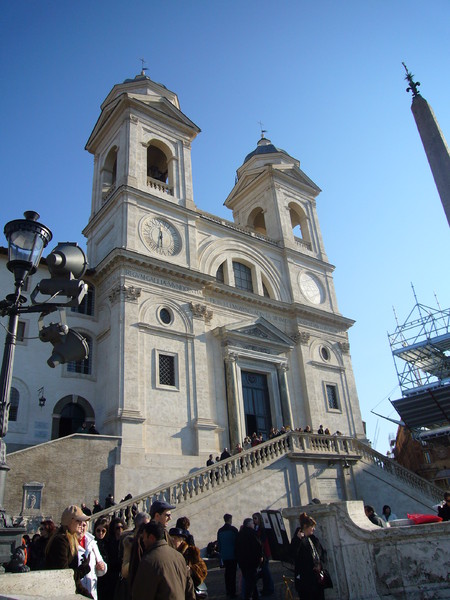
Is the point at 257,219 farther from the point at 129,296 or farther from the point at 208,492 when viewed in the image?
the point at 208,492

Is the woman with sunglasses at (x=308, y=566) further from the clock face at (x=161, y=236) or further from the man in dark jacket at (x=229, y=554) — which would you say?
the clock face at (x=161, y=236)

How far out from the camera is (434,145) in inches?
456

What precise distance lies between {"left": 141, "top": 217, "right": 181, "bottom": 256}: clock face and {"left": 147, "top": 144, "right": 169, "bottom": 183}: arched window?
539cm

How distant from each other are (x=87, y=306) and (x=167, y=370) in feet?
16.0

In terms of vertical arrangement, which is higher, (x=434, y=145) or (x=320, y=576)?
(x=434, y=145)

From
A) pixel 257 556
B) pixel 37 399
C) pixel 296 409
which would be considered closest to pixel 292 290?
pixel 296 409

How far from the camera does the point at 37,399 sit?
1875 centimetres

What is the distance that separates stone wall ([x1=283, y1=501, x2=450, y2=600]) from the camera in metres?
6.21

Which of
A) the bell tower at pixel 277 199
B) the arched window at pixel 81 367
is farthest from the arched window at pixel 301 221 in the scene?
the arched window at pixel 81 367

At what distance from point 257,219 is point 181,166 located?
8771 millimetres

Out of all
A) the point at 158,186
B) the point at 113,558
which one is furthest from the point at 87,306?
the point at 113,558

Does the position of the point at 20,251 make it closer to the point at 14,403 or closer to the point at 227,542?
the point at 227,542

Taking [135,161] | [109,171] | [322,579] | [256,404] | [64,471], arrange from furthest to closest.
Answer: [109,171] < [135,161] < [256,404] < [64,471] < [322,579]

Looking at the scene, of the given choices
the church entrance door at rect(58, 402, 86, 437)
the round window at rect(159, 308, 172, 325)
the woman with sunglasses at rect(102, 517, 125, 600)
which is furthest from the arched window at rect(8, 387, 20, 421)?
the woman with sunglasses at rect(102, 517, 125, 600)
